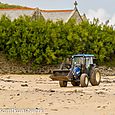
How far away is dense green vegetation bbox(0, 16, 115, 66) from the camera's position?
171 feet

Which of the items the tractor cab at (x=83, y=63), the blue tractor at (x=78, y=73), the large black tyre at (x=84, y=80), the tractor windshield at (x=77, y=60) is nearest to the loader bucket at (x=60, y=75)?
the blue tractor at (x=78, y=73)

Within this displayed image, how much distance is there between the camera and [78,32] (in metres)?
54.5

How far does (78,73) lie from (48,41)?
23.5 m

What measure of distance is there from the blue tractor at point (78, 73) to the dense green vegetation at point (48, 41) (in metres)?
21.0

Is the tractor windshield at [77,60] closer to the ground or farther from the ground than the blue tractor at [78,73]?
farther from the ground

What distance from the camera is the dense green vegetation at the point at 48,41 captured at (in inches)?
2046

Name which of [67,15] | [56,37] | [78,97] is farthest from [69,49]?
[78,97]

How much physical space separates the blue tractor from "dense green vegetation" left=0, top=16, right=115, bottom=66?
828 inches

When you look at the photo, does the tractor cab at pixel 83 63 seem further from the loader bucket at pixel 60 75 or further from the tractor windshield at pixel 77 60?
the loader bucket at pixel 60 75

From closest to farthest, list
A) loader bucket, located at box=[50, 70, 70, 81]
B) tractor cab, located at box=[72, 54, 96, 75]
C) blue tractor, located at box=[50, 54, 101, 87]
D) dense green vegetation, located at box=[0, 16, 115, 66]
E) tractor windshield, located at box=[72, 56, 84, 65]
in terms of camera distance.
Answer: loader bucket, located at box=[50, 70, 70, 81]
blue tractor, located at box=[50, 54, 101, 87]
tractor cab, located at box=[72, 54, 96, 75]
tractor windshield, located at box=[72, 56, 84, 65]
dense green vegetation, located at box=[0, 16, 115, 66]

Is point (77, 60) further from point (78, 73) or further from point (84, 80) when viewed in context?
point (84, 80)

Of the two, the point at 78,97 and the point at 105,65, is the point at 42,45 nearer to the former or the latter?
the point at 105,65

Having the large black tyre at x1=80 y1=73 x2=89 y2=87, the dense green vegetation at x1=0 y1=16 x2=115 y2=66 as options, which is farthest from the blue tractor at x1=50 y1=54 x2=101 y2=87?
the dense green vegetation at x1=0 y1=16 x2=115 y2=66

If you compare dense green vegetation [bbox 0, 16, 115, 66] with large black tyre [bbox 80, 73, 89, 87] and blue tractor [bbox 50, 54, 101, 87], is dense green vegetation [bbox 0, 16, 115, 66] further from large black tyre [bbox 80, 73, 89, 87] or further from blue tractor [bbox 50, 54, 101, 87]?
large black tyre [bbox 80, 73, 89, 87]
